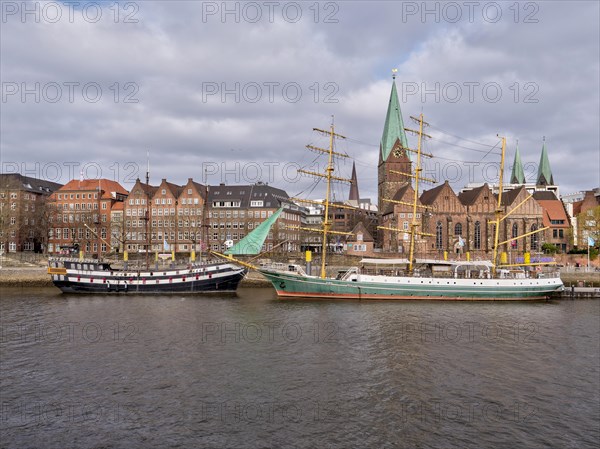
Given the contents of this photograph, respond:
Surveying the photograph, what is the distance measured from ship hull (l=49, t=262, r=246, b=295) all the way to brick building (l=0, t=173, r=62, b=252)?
3571 cm

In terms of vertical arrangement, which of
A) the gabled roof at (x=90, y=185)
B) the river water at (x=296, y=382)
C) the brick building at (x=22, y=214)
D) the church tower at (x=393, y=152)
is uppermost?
the church tower at (x=393, y=152)

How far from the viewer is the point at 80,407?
17922mm

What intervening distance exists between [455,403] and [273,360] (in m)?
9.34

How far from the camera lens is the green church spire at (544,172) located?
13988 cm

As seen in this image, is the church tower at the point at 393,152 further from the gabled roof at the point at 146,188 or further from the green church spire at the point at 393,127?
the gabled roof at the point at 146,188

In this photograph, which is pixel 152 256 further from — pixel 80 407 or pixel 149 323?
pixel 80 407

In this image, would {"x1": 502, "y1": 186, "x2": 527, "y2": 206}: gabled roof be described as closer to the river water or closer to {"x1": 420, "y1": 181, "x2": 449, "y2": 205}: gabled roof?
{"x1": 420, "y1": 181, "x2": 449, "y2": 205}: gabled roof

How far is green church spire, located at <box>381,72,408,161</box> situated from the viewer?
108 meters

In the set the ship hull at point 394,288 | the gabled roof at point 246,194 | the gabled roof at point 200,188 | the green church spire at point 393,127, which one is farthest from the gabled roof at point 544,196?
the gabled roof at point 200,188

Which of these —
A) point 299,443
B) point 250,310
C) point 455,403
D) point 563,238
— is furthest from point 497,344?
point 563,238

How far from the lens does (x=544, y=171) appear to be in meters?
140

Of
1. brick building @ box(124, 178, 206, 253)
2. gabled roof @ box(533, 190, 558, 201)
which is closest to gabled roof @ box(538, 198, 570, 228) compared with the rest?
gabled roof @ box(533, 190, 558, 201)

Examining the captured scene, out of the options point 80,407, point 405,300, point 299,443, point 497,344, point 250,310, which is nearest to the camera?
point 299,443

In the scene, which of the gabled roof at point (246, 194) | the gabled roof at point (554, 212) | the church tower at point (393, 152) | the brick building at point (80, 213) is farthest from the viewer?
the church tower at point (393, 152)
